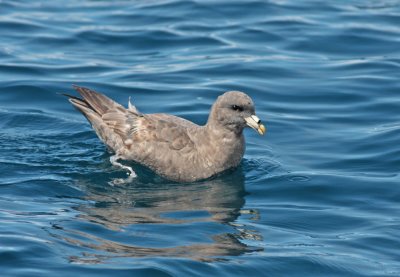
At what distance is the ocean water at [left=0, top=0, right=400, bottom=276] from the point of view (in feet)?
27.4

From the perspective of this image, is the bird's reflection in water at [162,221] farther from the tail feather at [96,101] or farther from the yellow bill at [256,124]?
the tail feather at [96,101]

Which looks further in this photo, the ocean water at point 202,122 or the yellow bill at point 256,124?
the yellow bill at point 256,124

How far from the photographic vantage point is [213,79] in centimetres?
1456

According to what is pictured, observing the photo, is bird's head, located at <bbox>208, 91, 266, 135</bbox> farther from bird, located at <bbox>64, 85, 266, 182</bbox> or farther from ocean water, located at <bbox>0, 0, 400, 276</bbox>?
ocean water, located at <bbox>0, 0, 400, 276</bbox>

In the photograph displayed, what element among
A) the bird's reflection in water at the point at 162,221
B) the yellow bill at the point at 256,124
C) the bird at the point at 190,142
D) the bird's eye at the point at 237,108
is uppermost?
the bird's eye at the point at 237,108

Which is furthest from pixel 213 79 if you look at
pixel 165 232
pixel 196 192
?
pixel 165 232

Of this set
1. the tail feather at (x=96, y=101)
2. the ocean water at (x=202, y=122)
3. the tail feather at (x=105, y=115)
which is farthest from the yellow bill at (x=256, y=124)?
the tail feather at (x=96, y=101)

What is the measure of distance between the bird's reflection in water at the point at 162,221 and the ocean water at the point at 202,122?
0.02 m

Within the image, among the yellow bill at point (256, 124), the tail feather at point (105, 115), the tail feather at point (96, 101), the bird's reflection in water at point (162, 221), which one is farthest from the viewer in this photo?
the tail feather at point (96, 101)

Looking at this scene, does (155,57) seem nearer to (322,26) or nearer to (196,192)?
(322,26)

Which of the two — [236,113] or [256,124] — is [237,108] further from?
[256,124]

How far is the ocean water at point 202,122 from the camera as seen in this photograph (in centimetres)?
834

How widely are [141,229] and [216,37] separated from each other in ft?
28.2

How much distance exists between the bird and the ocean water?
16 cm
